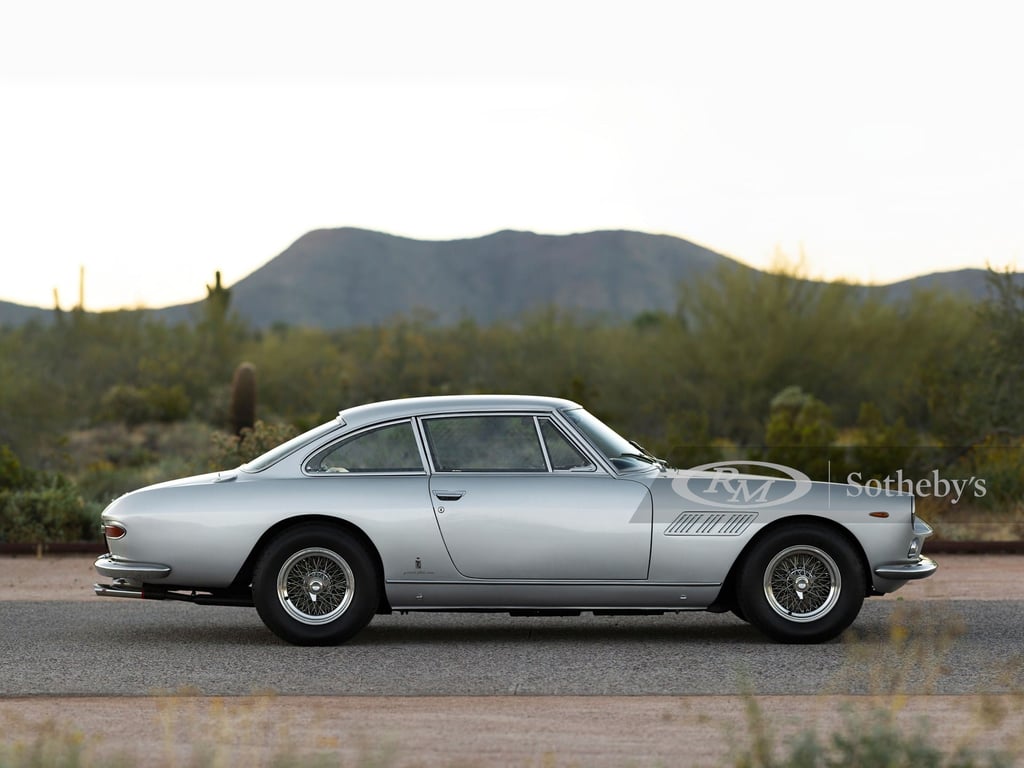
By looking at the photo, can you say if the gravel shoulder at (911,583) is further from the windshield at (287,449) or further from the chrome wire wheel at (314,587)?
the chrome wire wheel at (314,587)

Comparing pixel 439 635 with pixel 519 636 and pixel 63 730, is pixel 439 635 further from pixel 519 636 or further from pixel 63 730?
pixel 63 730

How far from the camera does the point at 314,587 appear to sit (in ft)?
31.5

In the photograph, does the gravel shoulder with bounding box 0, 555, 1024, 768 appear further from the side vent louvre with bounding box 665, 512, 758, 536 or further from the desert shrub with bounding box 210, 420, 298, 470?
the desert shrub with bounding box 210, 420, 298, 470

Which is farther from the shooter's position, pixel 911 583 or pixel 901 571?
pixel 911 583

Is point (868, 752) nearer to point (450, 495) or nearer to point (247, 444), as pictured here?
point (450, 495)

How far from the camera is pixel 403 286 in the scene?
136500 millimetres

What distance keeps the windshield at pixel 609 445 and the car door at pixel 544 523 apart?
0.18 meters

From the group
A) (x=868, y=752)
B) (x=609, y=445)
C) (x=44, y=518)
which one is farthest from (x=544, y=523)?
(x=44, y=518)

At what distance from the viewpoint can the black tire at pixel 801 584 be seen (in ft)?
31.1

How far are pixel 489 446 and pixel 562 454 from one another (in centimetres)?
48

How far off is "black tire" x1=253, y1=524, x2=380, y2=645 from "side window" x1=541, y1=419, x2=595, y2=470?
1.36 meters

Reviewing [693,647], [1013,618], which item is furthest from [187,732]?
[1013,618]

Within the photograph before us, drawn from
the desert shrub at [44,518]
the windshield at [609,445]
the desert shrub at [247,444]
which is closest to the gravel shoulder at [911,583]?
the desert shrub at [44,518]

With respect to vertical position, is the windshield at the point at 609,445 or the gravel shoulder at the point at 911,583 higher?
the windshield at the point at 609,445
